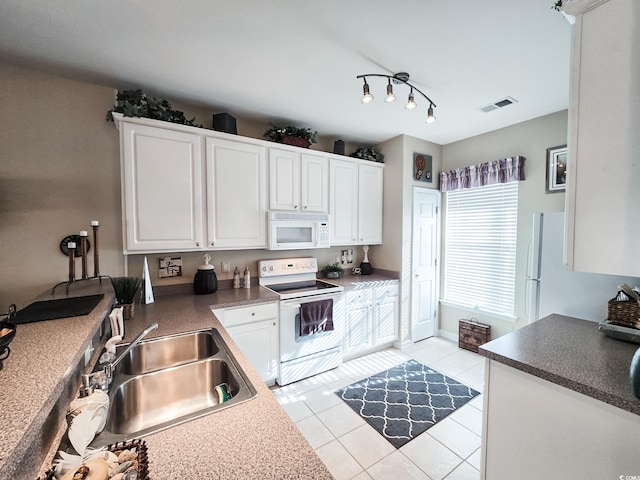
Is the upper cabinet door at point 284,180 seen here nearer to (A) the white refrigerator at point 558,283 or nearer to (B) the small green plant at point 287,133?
(B) the small green plant at point 287,133

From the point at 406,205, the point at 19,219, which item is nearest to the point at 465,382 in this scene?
the point at 406,205

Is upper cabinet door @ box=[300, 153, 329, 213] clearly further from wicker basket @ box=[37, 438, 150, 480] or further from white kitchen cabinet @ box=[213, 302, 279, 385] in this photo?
wicker basket @ box=[37, 438, 150, 480]

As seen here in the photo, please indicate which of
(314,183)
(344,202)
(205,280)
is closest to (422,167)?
(344,202)

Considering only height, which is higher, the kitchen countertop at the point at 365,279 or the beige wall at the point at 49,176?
the beige wall at the point at 49,176

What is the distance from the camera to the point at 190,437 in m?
0.78

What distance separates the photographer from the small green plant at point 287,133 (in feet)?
9.16

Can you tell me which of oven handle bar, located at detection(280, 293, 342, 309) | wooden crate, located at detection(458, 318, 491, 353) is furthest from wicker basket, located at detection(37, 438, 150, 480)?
wooden crate, located at detection(458, 318, 491, 353)

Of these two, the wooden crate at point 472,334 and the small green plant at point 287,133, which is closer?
the small green plant at point 287,133

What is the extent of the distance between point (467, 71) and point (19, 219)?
11.6 ft

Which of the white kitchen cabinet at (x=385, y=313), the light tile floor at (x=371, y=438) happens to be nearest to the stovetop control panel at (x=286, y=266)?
the white kitchen cabinet at (x=385, y=313)

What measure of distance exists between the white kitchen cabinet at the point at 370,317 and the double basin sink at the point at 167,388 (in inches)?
72.0

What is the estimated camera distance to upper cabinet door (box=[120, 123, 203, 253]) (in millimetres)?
2070

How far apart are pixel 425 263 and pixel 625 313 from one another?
2212mm

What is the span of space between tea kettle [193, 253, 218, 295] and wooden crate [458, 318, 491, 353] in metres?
3.03
